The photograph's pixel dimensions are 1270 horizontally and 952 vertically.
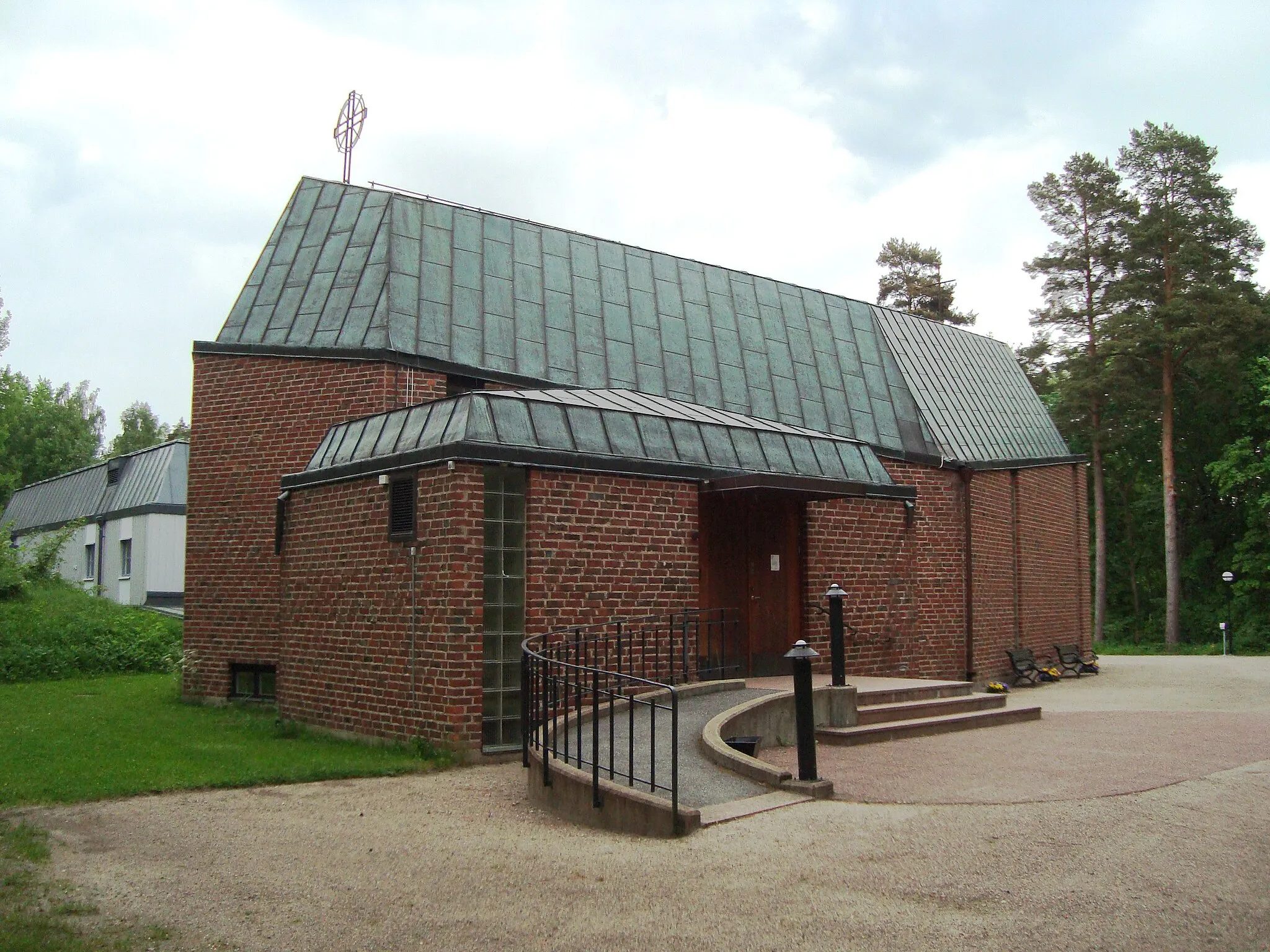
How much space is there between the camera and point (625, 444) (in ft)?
35.5

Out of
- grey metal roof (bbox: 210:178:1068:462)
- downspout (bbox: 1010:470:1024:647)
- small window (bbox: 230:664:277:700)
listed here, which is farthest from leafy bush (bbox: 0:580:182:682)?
→ downspout (bbox: 1010:470:1024:647)

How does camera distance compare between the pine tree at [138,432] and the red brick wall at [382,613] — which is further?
the pine tree at [138,432]

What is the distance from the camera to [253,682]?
12.9 metres

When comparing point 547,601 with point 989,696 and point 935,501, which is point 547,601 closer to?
point 989,696

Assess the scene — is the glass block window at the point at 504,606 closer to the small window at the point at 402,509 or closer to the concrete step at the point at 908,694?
Answer: the small window at the point at 402,509

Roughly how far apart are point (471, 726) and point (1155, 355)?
27438mm

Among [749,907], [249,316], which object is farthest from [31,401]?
[749,907]

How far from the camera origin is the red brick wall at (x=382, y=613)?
364 inches

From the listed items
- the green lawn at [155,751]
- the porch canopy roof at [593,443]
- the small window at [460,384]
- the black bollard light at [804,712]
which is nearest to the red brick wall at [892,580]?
the porch canopy roof at [593,443]

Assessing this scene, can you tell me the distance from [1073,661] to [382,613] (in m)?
13.8

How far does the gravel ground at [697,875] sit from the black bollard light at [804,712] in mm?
374

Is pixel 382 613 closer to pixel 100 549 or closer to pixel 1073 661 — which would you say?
pixel 1073 661

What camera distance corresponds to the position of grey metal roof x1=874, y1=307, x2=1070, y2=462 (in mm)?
17297

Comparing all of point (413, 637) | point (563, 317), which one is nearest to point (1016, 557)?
point (563, 317)
